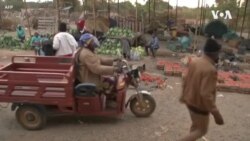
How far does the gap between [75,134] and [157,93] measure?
3379 millimetres

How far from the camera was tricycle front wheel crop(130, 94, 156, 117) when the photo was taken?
7094 mm

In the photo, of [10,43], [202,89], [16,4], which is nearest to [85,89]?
[202,89]

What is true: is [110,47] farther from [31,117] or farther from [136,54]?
[31,117]

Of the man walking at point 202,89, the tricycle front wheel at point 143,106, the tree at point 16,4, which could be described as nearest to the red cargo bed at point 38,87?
the tricycle front wheel at point 143,106

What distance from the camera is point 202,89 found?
4539mm

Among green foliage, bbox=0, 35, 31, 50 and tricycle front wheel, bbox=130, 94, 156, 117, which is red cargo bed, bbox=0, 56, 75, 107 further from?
green foliage, bbox=0, 35, 31, 50

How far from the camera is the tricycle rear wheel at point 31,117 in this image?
21.3 ft

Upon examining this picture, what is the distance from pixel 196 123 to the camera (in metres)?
4.84

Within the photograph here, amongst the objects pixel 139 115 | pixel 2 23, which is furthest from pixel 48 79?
pixel 2 23

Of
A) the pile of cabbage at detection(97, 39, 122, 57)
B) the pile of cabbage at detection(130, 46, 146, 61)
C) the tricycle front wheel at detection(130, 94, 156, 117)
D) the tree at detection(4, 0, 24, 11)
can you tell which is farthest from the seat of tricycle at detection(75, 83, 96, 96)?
the tree at detection(4, 0, 24, 11)

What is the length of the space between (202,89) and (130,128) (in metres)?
2.38

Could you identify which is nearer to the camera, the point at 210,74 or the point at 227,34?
the point at 210,74

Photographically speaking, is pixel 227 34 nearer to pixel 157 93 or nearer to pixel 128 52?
pixel 128 52

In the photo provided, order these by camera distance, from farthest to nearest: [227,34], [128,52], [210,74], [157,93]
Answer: [227,34]
[128,52]
[157,93]
[210,74]
